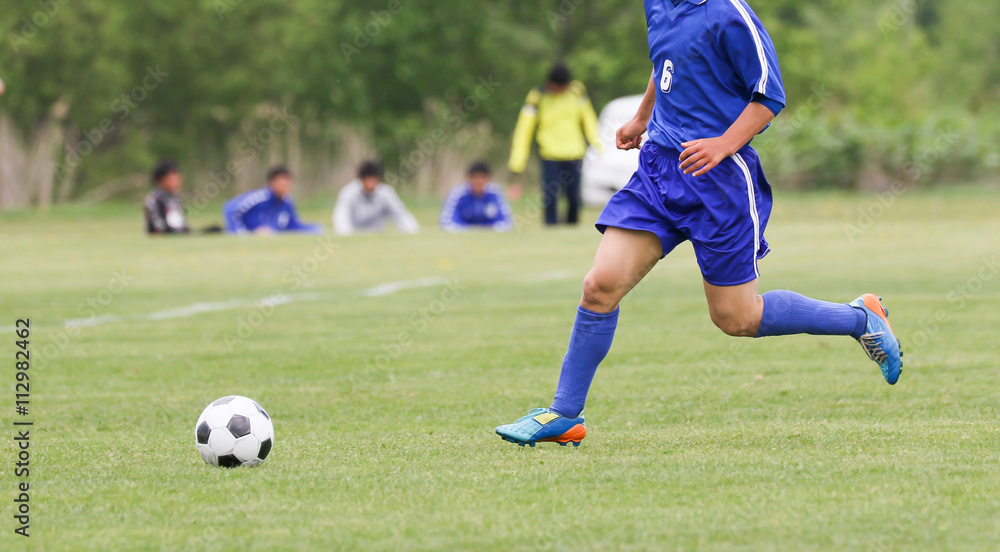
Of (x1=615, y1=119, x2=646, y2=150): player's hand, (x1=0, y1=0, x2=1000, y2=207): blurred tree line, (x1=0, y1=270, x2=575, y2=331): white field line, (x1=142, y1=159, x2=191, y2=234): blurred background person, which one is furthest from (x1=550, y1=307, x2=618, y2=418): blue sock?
(x1=0, y1=0, x2=1000, y2=207): blurred tree line

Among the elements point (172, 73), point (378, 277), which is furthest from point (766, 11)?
point (378, 277)

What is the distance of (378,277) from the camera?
43.6ft

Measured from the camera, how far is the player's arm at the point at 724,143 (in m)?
4.62

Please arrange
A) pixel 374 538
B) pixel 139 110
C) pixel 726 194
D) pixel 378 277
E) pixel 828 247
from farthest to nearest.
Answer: pixel 139 110, pixel 828 247, pixel 378 277, pixel 726 194, pixel 374 538

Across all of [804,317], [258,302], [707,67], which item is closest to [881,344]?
[804,317]

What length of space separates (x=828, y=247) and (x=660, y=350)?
8.86 m

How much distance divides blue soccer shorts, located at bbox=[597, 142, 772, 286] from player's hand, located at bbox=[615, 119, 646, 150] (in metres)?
0.46

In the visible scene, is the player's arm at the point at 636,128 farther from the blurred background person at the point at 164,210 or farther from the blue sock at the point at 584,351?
the blurred background person at the point at 164,210

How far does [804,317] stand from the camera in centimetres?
516

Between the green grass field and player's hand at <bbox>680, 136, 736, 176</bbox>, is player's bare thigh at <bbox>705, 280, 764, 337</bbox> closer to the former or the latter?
the green grass field

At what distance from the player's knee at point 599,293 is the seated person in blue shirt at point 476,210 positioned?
50.6ft

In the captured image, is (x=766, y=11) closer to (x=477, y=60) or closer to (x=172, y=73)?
(x=477, y=60)

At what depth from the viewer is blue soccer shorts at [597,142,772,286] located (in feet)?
15.5

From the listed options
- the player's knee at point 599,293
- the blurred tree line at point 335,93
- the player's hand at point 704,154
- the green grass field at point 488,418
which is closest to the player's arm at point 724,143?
the player's hand at point 704,154
